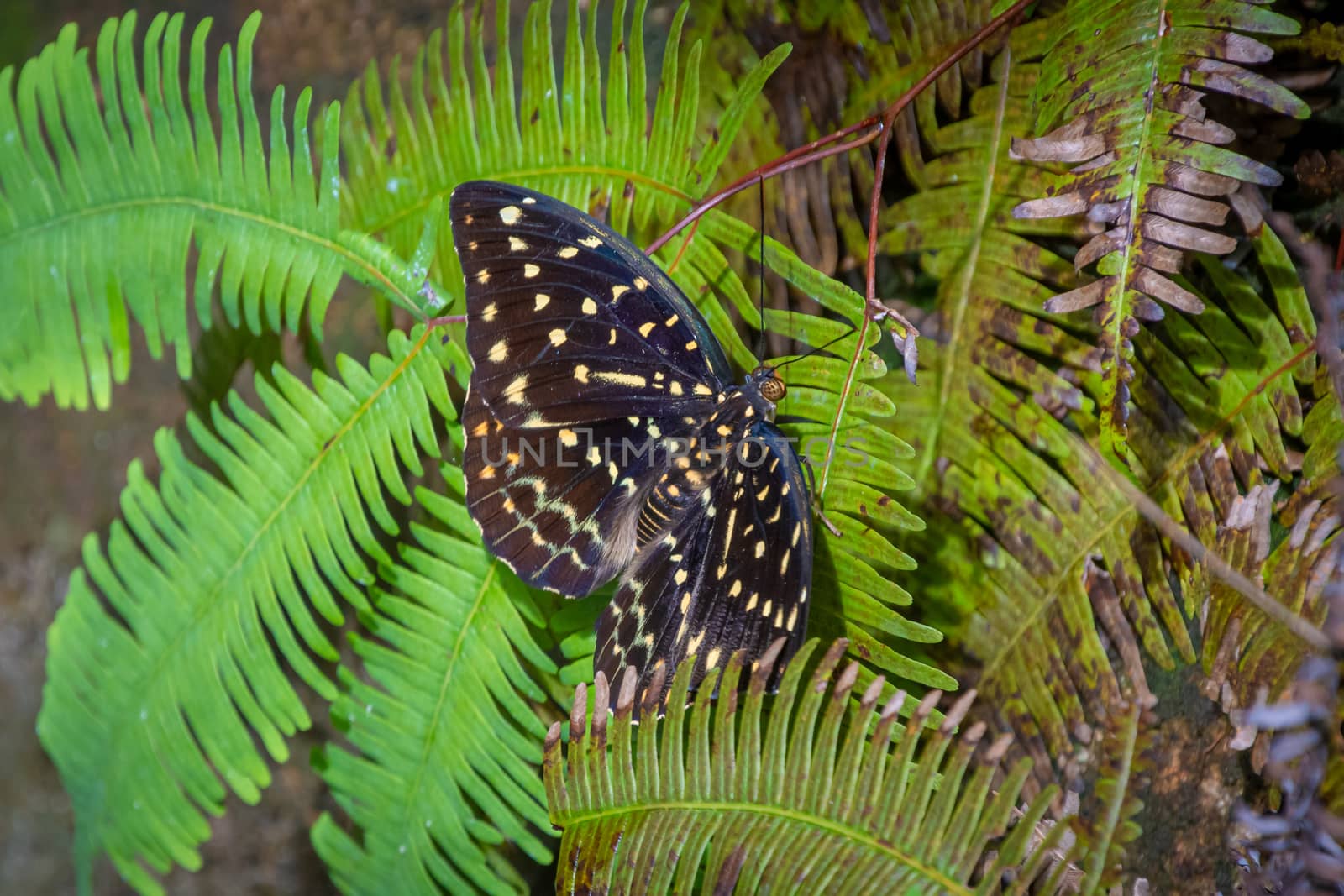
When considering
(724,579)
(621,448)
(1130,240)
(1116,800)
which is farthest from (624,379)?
(1116,800)

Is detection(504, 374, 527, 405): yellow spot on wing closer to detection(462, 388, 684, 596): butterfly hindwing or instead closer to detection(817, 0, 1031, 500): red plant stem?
detection(462, 388, 684, 596): butterfly hindwing

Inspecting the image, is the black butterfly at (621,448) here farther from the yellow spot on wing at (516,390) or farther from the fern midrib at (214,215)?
the fern midrib at (214,215)

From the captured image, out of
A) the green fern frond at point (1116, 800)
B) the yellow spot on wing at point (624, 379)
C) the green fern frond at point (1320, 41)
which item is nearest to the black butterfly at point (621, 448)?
the yellow spot on wing at point (624, 379)

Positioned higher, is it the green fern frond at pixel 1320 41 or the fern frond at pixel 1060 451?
the green fern frond at pixel 1320 41

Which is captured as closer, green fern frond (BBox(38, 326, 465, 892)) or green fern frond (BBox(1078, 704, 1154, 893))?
green fern frond (BBox(1078, 704, 1154, 893))

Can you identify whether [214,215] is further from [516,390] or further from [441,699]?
[441,699]

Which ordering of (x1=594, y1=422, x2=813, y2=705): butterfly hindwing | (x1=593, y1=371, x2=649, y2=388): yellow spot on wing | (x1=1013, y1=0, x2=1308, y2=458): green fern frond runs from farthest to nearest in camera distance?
(x1=593, y1=371, x2=649, y2=388): yellow spot on wing → (x1=594, y1=422, x2=813, y2=705): butterfly hindwing → (x1=1013, y1=0, x2=1308, y2=458): green fern frond

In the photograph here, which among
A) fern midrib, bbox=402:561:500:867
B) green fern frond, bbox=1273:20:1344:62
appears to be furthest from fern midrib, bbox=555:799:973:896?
green fern frond, bbox=1273:20:1344:62
